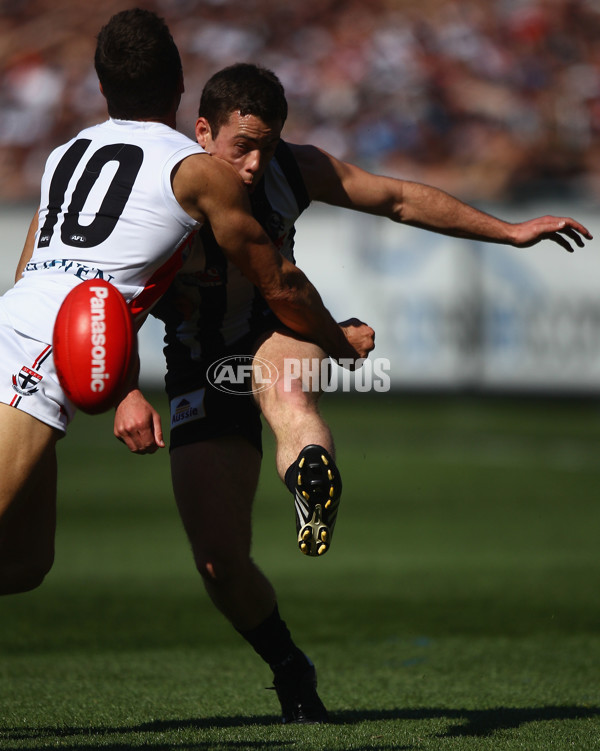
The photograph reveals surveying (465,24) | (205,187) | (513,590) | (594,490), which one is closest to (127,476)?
(594,490)

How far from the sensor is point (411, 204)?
15.8 ft

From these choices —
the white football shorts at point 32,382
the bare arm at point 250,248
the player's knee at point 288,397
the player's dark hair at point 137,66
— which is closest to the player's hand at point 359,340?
the bare arm at point 250,248

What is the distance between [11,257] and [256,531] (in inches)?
449

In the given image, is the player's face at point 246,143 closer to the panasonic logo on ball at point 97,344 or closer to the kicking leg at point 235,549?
the panasonic logo on ball at point 97,344

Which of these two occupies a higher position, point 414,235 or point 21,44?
point 21,44

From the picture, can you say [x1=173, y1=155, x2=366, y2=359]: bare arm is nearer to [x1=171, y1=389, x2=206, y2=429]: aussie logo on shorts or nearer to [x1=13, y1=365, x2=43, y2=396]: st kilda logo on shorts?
[x1=171, y1=389, x2=206, y2=429]: aussie logo on shorts

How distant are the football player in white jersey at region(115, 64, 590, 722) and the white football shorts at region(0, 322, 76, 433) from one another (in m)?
0.90

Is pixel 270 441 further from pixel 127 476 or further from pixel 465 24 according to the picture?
pixel 465 24

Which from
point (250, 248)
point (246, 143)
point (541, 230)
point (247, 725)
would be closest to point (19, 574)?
point (247, 725)

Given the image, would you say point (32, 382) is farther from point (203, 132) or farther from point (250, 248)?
point (203, 132)

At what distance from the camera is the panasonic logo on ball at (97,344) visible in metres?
3.57

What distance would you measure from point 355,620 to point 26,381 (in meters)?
4.15

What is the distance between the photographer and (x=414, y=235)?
19.7 metres

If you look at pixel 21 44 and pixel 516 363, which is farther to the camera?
pixel 21 44
